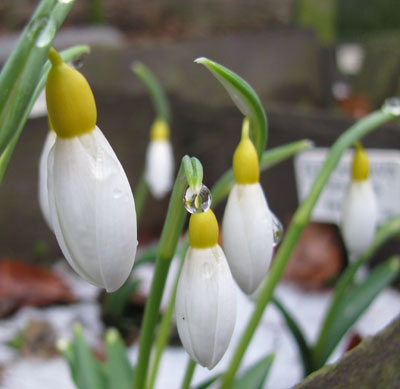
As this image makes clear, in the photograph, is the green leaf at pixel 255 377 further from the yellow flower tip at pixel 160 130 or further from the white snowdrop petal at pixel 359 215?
the yellow flower tip at pixel 160 130

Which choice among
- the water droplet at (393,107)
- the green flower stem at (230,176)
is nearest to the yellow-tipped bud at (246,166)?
the green flower stem at (230,176)

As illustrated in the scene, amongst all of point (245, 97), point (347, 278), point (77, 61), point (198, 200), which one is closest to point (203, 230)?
point (198, 200)

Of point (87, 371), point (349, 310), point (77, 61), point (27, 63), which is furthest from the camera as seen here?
point (349, 310)

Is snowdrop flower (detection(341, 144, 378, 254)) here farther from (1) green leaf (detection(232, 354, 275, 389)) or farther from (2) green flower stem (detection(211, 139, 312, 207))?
(1) green leaf (detection(232, 354, 275, 389))

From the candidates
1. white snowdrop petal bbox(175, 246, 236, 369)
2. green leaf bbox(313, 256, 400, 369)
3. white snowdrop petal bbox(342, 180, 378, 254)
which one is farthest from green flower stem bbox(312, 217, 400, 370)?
white snowdrop petal bbox(175, 246, 236, 369)

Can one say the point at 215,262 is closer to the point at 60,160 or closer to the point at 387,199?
the point at 60,160

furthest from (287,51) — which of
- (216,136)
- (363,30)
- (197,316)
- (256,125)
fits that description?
(197,316)

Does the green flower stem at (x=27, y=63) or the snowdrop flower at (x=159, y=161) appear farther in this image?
the snowdrop flower at (x=159, y=161)

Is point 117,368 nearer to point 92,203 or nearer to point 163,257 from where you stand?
point 163,257
